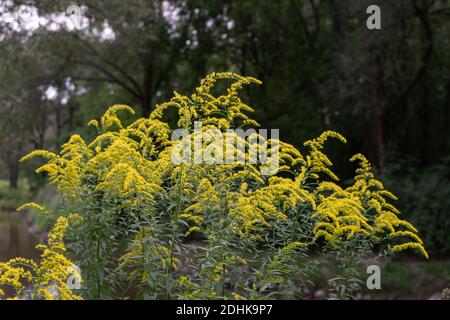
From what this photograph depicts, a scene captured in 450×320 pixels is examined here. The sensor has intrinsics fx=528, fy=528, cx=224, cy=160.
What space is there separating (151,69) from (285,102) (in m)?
4.67

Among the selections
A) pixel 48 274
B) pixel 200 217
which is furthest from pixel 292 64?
pixel 48 274

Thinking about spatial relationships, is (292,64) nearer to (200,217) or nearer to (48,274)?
(200,217)

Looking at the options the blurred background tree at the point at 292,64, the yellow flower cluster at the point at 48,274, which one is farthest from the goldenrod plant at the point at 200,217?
the blurred background tree at the point at 292,64

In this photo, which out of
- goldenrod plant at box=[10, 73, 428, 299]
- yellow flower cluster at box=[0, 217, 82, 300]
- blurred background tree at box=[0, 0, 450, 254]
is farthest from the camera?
blurred background tree at box=[0, 0, 450, 254]

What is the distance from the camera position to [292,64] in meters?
17.2

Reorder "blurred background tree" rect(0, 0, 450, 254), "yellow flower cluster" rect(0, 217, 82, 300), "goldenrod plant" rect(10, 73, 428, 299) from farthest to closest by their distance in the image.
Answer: "blurred background tree" rect(0, 0, 450, 254) → "goldenrod plant" rect(10, 73, 428, 299) → "yellow flower cluster" rect(0, 217, 82, 300)

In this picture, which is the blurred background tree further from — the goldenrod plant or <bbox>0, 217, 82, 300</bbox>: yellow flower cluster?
<bbox>0, 217, 82, 300</bbox>: yellow flower cluster

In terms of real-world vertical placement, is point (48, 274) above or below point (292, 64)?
below

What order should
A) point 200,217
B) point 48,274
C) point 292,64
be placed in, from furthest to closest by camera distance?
point 292,64, point 200,217, point 48,274

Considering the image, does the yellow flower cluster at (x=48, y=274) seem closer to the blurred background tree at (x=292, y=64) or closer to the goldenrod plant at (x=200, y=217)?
the goldenrod plant at (x=200, y=217)

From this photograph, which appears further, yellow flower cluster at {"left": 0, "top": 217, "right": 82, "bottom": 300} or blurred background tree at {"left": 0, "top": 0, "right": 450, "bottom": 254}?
blurred background tree at {"left": 0, "top": 0, "right": 450, "bottom": 254}

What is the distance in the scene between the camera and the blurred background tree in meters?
12.4

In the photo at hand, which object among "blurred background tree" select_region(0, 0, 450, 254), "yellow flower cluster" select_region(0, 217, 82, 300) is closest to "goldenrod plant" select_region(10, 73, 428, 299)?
"yellow flower cluster" select_region(0, 217, 82, 300)

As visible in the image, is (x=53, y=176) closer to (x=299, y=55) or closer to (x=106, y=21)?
(x=106, y=21)
